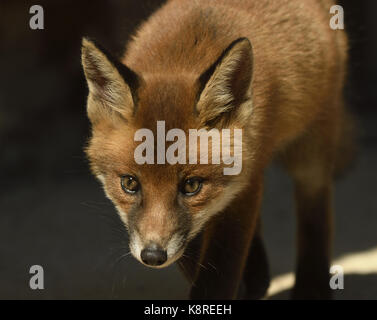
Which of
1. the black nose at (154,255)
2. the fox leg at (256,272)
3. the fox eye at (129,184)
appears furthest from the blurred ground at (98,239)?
the black nose at (154,255)

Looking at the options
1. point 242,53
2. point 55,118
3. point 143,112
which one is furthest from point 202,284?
point 55,118

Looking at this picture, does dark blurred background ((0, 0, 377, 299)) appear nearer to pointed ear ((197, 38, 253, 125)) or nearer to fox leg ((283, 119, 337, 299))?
fox leg ((283, 119, 337, 299))

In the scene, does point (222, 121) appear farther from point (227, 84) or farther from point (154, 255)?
point (154, 255)

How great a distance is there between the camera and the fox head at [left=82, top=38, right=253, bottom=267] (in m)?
3.84

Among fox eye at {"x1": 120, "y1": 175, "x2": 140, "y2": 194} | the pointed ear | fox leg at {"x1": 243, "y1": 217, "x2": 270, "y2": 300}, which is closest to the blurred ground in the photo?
fox leg at {"x1": 243, "y1": 217, "x2": 270, "y2": 300}

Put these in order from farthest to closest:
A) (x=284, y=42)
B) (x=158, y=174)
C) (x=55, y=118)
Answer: (x=55, y=118) → (x=284, y=42) → (x=158, y=174)

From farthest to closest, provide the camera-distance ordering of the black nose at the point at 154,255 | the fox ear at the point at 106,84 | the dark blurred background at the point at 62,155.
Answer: the dark blurred background at the point at 62,155 < the fox ear at the point at 106,84 < the black nose at the point at 154,255

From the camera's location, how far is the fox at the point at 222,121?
12.8 ft

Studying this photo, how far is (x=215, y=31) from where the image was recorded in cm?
450

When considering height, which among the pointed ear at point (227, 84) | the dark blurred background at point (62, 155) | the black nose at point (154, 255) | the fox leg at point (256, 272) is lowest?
the black nose at point (154, 255)

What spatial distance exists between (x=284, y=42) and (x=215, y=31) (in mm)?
565

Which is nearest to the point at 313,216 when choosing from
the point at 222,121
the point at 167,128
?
the point at 222,121

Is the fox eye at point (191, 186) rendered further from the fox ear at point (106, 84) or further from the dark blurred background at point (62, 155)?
the dark blurred background at point (62, 155)

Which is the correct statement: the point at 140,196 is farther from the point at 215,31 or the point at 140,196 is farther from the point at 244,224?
the point at 215,31
